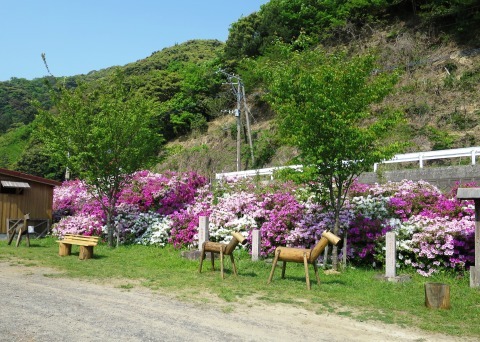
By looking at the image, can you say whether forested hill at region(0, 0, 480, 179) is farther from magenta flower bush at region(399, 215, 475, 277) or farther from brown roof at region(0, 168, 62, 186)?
magenta flower bush at region(399, 215, 475, 277)

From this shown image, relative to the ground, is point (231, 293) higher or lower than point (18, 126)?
lower

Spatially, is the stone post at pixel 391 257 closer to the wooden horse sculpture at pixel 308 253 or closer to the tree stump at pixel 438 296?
the wooden horse sculpture at pixel 308 253

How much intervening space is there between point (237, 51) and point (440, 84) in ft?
80.8

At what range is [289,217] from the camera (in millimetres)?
15445

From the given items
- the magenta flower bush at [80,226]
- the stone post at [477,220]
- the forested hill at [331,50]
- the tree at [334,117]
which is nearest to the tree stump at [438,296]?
the stone post at [477,220]

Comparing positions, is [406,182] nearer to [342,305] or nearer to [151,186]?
[342,305]

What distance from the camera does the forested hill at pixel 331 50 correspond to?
28.2 meters

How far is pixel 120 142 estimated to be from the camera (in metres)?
18.9

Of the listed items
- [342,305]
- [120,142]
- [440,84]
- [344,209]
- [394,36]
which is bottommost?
[342,305]

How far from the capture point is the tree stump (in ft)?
28.2

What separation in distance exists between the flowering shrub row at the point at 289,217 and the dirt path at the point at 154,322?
220 inches

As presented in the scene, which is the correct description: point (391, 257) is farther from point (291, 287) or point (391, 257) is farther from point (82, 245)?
point (82, 245)

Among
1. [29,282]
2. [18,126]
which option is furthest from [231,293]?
[18,126]

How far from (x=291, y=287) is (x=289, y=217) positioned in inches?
203
